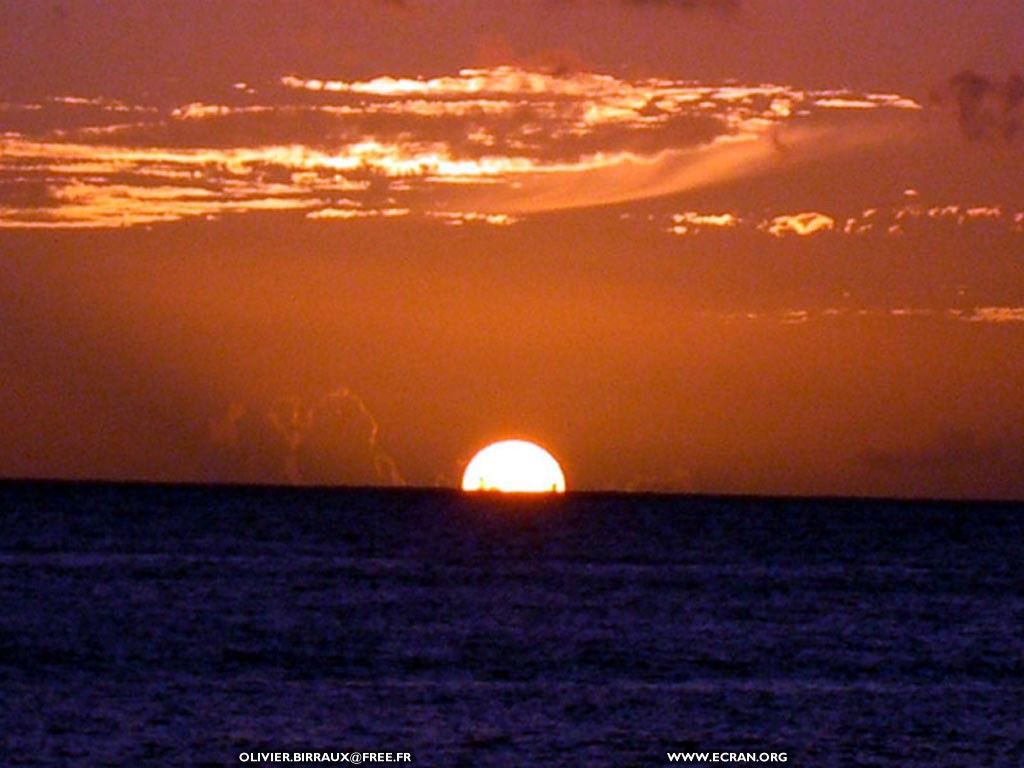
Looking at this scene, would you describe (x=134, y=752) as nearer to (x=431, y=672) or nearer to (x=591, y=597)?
(x=431, y=672)

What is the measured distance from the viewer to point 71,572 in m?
101

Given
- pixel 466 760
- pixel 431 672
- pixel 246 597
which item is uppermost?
pixel 246 597

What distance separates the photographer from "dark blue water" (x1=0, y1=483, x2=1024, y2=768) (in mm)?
43219

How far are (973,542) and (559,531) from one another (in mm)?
32613

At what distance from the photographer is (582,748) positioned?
42.3m

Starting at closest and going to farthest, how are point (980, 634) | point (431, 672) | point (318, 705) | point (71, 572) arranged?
point (318, 705), point (431, 672), point (980, 634), point (71, 572)

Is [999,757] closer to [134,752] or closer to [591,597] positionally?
[134,752]

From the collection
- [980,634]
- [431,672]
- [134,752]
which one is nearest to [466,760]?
[134,752]

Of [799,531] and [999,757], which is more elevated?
[799,531]

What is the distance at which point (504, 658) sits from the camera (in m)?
60.1

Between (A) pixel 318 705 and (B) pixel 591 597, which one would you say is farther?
(B) pixel 591 597

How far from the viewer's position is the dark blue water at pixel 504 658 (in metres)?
43.2

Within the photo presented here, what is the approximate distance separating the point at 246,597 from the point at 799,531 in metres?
100.0

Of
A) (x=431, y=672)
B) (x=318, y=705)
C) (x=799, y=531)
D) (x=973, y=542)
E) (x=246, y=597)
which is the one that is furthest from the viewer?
(x=799, y=531)
